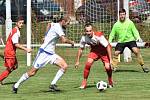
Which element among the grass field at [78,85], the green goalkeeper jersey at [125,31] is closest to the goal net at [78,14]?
the grass field at [78,85]

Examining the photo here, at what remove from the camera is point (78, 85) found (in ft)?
52.5

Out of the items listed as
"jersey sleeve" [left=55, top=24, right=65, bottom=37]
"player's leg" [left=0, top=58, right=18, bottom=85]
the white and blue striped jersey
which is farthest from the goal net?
"jersey sleeve" [left=55, top=24, right=65, bottom=37]

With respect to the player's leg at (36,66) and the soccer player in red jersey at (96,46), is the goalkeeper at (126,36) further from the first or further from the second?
the player's leg at (36,66)

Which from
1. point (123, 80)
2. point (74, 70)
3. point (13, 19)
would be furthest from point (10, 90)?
point (13, 19)

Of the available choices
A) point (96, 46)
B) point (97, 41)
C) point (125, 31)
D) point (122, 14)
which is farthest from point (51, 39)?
point (125, 31)

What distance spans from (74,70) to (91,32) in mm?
5606

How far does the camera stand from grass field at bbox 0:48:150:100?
1367cm

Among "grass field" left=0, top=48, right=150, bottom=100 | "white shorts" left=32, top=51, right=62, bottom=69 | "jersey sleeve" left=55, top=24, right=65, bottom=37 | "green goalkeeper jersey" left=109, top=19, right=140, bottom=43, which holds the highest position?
"jersey sleeve" left=55, top=24, right=65, bottom=37

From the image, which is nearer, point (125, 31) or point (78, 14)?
point (125, 31)

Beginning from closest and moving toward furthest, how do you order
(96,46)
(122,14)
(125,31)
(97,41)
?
(97,41), (96,46), (122,14), (125,31)

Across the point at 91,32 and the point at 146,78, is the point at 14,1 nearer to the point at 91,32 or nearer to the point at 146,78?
the point at 146,78

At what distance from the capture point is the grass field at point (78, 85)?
1367 centimetres

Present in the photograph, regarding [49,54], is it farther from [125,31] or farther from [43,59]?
[125,31]

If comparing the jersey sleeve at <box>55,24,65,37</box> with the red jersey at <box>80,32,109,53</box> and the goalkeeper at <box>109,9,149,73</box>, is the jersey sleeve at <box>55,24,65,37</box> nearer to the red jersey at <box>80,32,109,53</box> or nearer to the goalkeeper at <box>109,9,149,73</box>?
the red jersey at <box>80,32,109,53</box>
